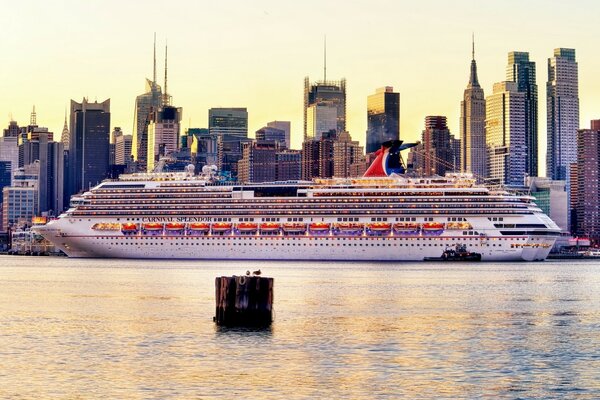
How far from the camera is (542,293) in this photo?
246ft

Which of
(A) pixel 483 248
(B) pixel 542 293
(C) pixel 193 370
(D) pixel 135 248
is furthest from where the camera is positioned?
(D) pixel 135 248

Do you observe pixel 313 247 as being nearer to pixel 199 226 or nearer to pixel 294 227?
pixel 294 227

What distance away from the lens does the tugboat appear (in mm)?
130125

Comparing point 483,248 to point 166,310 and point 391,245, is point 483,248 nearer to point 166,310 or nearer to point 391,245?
point 391,245

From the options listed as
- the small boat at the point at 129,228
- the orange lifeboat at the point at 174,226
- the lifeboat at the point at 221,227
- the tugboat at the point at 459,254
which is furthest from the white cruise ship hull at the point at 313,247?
the orange lifeboat at the point at 174,226

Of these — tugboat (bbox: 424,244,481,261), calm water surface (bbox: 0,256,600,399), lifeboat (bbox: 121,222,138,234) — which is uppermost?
lifeboat (bbox: 121,222,138,234)

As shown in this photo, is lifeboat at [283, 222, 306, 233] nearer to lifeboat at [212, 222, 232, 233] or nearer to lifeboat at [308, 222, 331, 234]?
lifeboat at [308, 222, 331, 234]

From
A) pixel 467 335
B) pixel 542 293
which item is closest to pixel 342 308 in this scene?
pixel 467 335

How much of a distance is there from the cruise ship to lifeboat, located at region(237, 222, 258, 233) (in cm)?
11

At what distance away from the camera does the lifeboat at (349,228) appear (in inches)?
5266

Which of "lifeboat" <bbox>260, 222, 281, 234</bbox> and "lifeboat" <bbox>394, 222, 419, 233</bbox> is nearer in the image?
"lifeboat" <bbox>394, 222, 419, 233</bbox>

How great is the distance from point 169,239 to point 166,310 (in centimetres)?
8304

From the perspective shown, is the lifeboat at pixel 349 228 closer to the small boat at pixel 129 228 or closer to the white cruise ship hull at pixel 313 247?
the white cruise ship hull at pixel 313 247

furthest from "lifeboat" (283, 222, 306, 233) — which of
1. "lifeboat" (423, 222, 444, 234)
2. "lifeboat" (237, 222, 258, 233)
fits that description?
"lifeboat" (423, 222, 444, 234)
